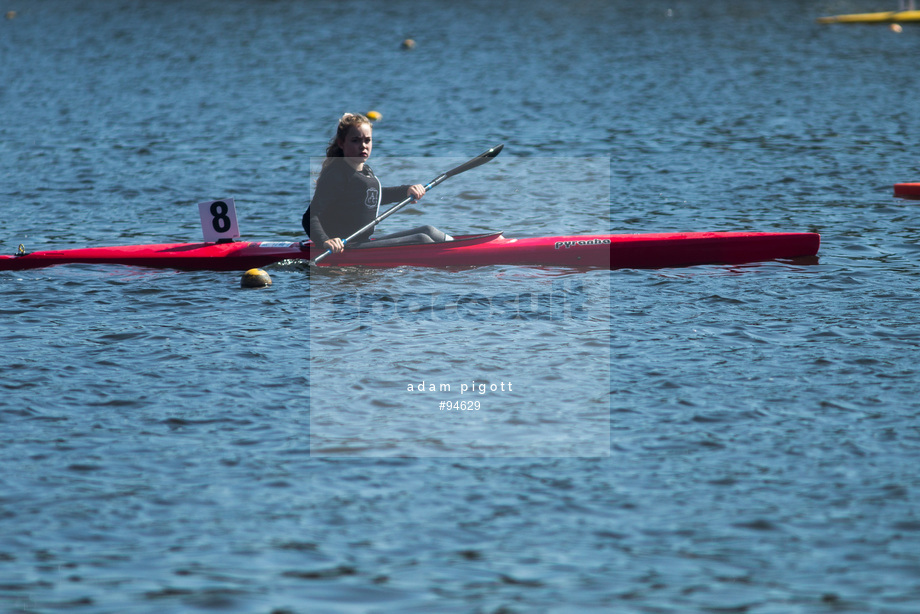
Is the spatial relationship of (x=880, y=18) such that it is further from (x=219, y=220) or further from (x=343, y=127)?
(x=219, y=220)

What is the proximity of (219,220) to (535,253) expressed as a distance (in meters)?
3.22

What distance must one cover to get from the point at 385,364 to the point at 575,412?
170cm

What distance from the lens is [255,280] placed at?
10109mm

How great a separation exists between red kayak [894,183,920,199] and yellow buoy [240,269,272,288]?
8515 mm

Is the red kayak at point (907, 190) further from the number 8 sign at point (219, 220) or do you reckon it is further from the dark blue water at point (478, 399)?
the number 8 sign at point (219, 220)

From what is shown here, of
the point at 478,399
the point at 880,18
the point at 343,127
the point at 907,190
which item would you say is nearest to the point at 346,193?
the point at 343,127

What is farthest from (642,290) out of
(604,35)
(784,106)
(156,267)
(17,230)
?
(604,35)

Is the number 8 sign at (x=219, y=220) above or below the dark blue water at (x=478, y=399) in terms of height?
above

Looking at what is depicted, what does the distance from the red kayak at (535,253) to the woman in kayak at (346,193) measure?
12.9 inches

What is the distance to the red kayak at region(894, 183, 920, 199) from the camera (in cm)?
1367

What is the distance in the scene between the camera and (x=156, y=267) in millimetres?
10734

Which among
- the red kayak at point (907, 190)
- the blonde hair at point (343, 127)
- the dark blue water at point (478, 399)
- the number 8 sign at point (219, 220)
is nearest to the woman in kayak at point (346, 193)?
the blonde hair at point (343, 127)

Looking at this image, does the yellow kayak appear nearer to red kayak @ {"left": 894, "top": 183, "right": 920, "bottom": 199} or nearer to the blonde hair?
red kayak @ {"left": 894, "top": 183, "right": 920, "bottom": 199}

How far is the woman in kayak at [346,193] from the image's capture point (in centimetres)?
984
